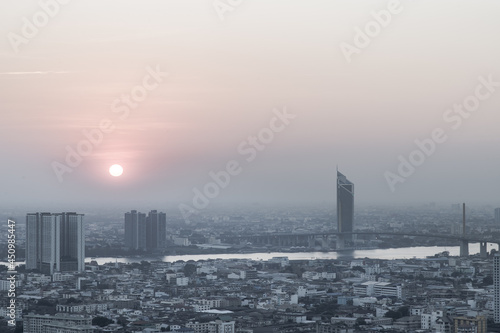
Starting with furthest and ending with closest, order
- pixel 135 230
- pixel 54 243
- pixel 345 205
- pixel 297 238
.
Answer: pixel 345 205
pixel 297 238
pixel 135 230
pixel 54 243

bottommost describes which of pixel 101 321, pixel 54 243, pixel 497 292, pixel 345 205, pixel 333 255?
pixel 101 321

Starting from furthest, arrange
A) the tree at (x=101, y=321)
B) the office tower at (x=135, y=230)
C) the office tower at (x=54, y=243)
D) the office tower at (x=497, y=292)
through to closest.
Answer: the office tower at (x=135, y=230), the office tower at (x=54, y=243), the office tower at (x=497, y=292), the tree at (x=101, y=321)

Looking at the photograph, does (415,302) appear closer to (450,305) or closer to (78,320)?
(450,305)

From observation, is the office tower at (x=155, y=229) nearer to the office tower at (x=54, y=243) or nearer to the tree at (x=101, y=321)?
the office tower at (x=54, y=243)

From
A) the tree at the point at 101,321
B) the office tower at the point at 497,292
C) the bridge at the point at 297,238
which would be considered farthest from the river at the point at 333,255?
the office tower at the point at 497,292

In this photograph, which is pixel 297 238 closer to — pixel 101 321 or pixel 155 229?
pixel 155 229

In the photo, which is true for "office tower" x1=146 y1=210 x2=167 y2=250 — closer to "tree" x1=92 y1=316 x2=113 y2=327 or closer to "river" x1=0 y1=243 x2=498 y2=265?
"river" x1=0 y1=243 x2=498 y2=265

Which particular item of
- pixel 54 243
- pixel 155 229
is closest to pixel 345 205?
pixel 155 229
